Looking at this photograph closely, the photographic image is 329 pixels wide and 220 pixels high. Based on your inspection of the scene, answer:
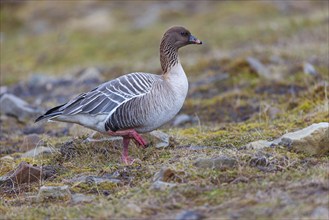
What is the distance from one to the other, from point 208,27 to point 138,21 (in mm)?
6214

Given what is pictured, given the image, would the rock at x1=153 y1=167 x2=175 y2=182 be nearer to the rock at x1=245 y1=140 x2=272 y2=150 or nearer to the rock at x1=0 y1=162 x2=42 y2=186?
the rock at x1=245 y1=140 x2=272 y2=150

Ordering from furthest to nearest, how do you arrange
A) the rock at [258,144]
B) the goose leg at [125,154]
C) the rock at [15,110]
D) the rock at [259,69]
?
the rock at [259,69] < the rock at [15,110] < the goose leg at [125,154] < the rock at [258,144]

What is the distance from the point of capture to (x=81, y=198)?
6.93 meters

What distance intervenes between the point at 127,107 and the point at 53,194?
2.01m

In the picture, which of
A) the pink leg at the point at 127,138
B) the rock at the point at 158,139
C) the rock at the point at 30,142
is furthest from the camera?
the rock at the point at 30,142

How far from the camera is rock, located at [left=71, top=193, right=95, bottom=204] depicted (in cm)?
683

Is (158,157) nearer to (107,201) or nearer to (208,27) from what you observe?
(107,201)

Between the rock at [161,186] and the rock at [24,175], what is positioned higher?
the rock at [161,186]

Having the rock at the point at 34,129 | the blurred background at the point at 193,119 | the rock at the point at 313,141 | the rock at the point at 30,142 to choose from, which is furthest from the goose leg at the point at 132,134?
the rock at the point at 34,129

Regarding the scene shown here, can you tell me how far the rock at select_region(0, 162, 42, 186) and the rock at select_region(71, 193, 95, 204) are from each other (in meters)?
1.21

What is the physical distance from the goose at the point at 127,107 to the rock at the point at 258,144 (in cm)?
116


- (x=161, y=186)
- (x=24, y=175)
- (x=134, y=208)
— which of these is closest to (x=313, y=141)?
(x=161, y=186)

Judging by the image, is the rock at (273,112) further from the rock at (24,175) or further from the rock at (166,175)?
the rock at (166,175)

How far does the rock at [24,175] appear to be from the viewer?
8117 mm
